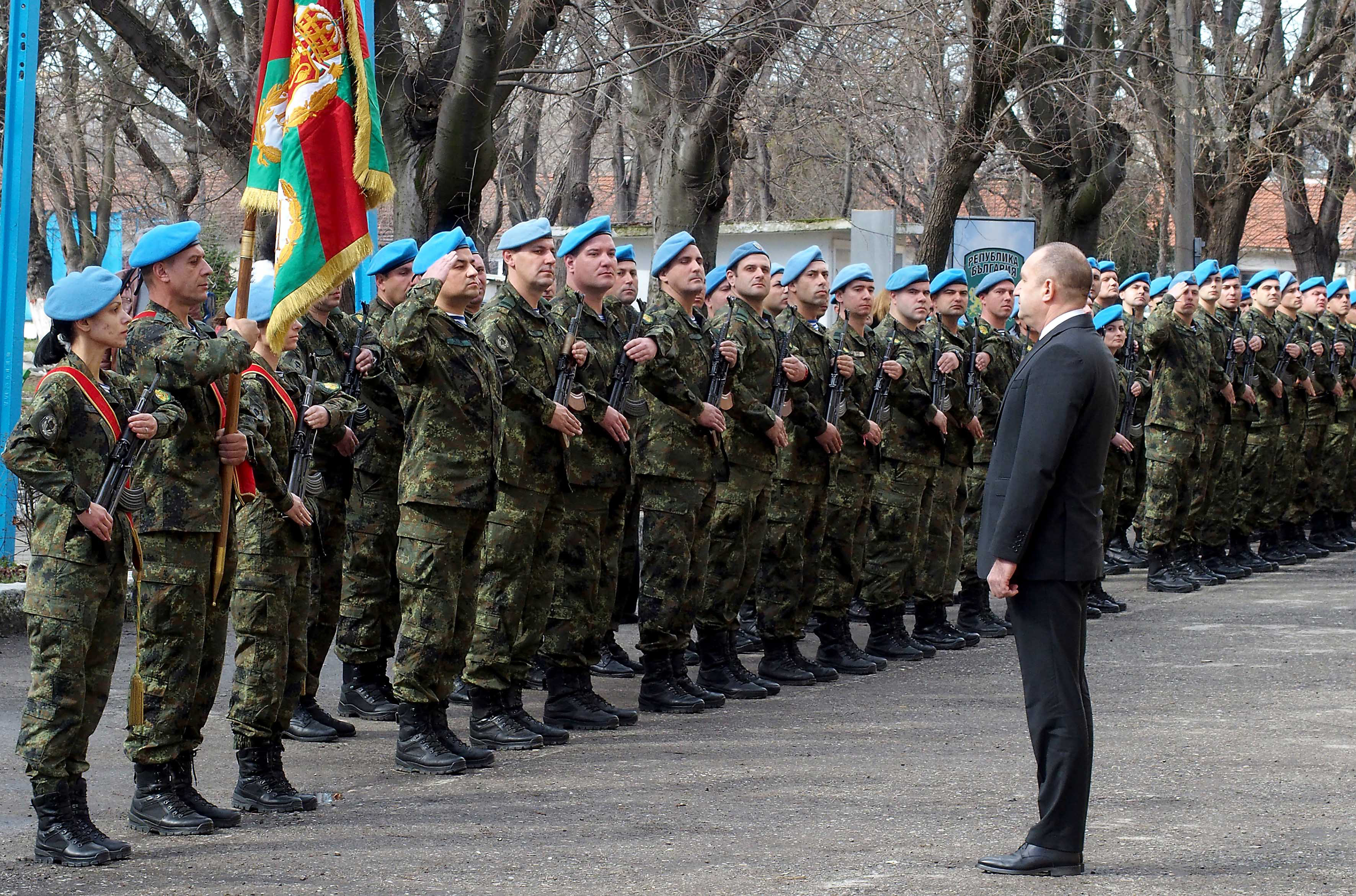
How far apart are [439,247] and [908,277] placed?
376 cm

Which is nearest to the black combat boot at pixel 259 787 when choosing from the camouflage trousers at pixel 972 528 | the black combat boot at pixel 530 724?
the black combat boot at pixel 530 724

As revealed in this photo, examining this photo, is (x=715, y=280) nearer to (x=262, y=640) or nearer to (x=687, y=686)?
(x=687, y=686)

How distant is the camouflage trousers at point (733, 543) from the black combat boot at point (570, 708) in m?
0.96

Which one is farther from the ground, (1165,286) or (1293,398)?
(1165,286)

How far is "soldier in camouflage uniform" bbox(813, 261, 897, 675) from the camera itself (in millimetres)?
9211

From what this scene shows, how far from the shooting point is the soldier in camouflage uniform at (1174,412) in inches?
487

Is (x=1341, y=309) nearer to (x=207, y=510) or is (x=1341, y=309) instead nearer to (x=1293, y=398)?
(x=1293, y=398)

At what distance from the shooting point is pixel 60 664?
519cm

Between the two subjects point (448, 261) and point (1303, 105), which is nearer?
point (448, 261)

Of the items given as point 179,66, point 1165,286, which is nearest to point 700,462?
point 179,66

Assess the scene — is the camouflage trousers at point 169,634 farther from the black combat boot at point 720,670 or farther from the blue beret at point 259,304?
the black combat boot at point 720,670

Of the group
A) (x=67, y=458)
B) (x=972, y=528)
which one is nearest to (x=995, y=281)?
(x=972, y=528)

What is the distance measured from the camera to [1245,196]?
907 inches

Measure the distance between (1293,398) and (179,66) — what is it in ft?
32.3
